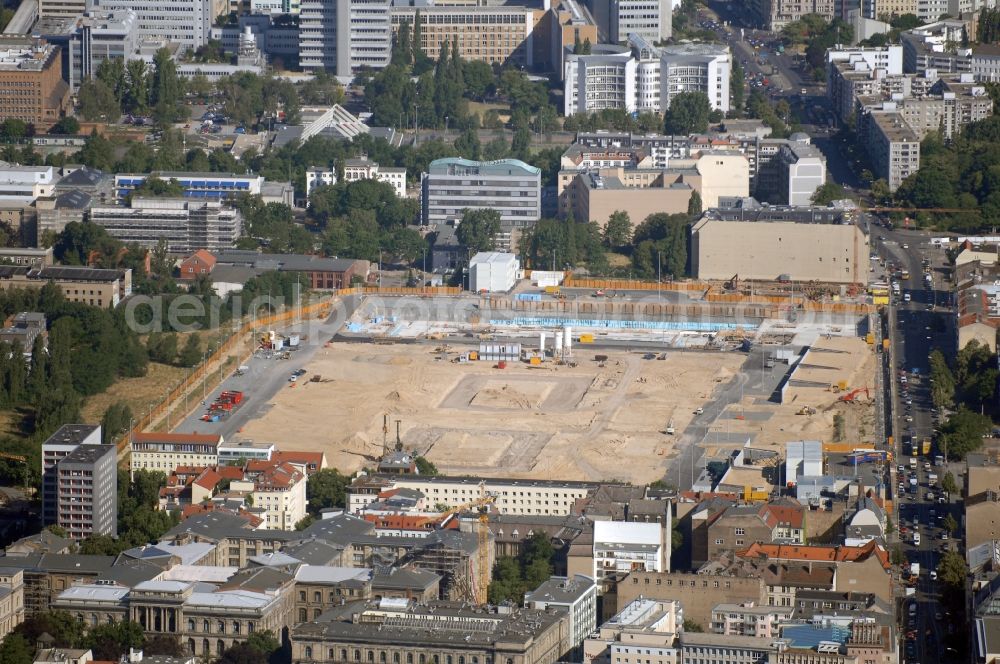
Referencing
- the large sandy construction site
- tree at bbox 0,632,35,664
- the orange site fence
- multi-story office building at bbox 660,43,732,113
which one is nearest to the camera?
tree at bbox 0,632,35,664

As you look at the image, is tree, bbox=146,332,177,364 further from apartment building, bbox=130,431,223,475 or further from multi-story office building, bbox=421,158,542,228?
multi-story office building, bbox=421,158,542,228

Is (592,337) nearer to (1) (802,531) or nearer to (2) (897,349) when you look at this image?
(2) (897,349)

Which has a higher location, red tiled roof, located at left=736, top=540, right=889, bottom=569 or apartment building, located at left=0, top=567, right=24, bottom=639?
red tiled roof, located at left=736, top=540, right=889, bottom=569

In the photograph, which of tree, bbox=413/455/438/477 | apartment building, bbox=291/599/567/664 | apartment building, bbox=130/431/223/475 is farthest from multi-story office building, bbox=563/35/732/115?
apartment building, bbox=291/599/567/664

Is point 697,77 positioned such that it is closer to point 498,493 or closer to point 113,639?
point 498,493

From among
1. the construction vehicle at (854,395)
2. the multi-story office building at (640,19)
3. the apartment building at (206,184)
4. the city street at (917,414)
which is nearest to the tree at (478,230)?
the apartment building at (206,184)

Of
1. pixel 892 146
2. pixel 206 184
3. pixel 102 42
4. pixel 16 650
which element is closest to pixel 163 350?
pixel 206 184

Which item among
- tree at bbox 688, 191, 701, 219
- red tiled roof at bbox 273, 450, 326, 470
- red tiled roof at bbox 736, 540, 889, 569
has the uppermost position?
tree at bbox 688, 191, 701, 219
